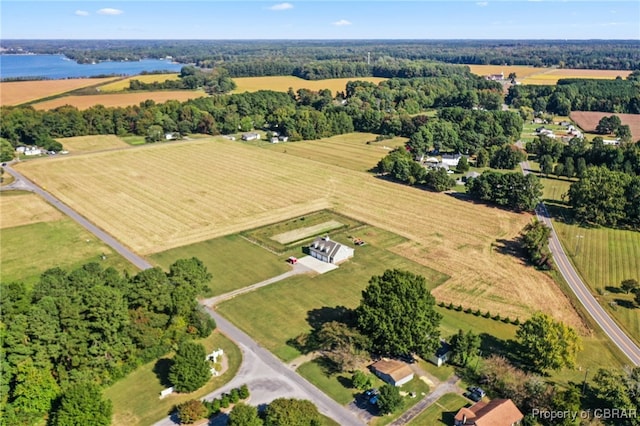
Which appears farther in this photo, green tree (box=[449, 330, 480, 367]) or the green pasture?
the green pasture

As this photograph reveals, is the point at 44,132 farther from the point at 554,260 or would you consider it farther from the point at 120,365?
the point at 554,260

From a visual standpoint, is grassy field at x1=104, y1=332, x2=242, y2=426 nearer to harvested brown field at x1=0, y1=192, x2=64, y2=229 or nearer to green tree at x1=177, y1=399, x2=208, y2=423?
green tree at x1=177, y1=399, x2=208, y2=423

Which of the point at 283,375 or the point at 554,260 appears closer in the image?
the point at 283,375

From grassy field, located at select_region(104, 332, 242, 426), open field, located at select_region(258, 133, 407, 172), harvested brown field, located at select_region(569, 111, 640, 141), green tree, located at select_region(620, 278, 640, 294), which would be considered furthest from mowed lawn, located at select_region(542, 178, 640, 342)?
harvested brown field, located at select_region(569, 111, 640, 141)

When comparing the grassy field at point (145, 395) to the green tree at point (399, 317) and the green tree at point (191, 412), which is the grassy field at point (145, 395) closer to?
the green tree at point (191, 412)

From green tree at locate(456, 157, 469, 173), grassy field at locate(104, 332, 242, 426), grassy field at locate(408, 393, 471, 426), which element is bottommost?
grassy field at locate(408, 393, 471, 426)

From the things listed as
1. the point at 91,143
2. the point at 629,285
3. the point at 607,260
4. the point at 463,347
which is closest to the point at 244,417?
the point at 463,347

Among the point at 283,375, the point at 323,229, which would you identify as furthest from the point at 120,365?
the point at 323,229
